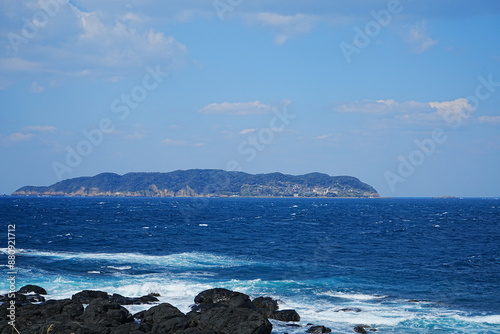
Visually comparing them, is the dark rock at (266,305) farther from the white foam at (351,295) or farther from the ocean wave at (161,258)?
the ocean wave at (161,258)

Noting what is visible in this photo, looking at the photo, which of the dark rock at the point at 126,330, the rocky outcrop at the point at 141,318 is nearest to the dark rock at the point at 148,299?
the rocky outcrop at the point at 141,318

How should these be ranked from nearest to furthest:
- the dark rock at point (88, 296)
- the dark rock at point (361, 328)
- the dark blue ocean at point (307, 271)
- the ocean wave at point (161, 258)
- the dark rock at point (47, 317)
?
the dark rock at point (47, 317)
the dark rock at point (361, 328)
the dark rock at point (88, 296)
the dark blue ocean at point (307, 271)
the ocean wave at point (161, 258)

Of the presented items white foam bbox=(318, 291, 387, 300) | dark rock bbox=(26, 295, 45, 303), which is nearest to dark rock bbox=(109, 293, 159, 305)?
dark rock bbox=(26, 295, 45, 303)

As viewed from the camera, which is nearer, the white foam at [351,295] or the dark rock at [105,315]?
the dark rock at [105,315]

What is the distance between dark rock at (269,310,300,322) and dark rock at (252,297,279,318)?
1.59ft

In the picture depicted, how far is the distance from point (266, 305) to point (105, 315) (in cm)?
1077

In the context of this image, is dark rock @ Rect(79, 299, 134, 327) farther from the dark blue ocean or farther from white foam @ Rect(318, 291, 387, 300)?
white foam @ Rect(318, 291, 387, 300)

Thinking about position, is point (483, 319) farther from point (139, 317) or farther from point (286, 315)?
point (139, 317)

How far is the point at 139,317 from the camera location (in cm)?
3181

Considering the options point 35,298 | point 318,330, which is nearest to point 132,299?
point 35,298

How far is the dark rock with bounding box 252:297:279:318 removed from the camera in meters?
33.5

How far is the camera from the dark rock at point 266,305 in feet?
110

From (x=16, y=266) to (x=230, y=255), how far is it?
79.6ft

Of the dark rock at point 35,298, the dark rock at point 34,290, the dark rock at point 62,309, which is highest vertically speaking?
the dark rock at point 62,309
